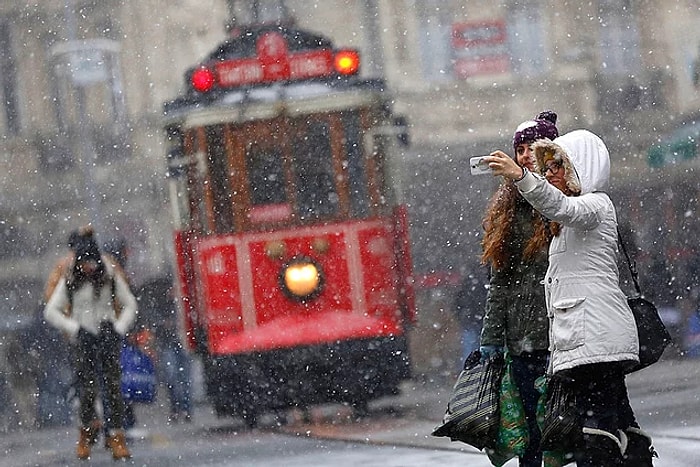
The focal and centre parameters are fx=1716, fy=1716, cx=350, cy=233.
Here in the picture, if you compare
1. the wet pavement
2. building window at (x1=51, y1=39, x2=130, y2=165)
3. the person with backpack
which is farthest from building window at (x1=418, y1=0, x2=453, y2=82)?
the person with backpack

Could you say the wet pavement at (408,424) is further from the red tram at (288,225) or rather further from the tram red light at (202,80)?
the tram red light at (202,80)

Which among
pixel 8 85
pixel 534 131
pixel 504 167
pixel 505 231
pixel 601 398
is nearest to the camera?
pixel 504 167

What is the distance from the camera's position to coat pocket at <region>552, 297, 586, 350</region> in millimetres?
5367

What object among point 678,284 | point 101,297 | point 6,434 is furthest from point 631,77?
point 101,297

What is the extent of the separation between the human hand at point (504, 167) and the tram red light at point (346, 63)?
6388 millimetres

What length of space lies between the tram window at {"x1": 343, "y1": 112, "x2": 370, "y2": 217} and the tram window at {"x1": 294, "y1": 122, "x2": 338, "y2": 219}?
→ 0.12m

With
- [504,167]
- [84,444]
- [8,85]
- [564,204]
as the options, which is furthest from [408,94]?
[504,167]

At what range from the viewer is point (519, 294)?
586 cm

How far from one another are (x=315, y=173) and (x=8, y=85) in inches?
680

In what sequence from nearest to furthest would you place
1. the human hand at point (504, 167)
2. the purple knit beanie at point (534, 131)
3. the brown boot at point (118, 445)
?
the human hand at point (504, 167), the purple knit beanie at point (534, 131), the brown boot at point (118, 445)

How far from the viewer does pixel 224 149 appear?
1163 cm

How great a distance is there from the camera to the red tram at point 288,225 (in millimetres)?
11227

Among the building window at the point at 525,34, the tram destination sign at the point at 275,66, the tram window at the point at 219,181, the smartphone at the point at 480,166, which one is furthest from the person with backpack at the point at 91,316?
the building window at the point at 525,34

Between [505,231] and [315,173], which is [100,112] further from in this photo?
[505,231]
